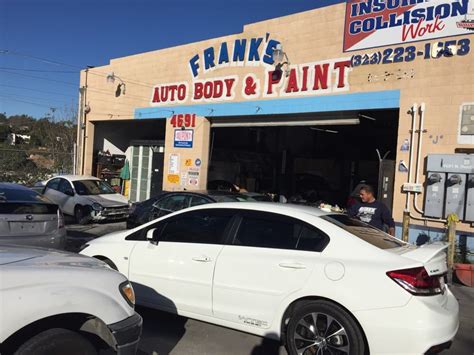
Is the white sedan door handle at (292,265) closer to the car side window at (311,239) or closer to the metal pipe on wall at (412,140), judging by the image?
the car side window at (311,239)

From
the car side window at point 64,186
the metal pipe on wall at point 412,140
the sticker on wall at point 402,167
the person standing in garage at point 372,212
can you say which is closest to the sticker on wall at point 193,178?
the car side window at point 64,186

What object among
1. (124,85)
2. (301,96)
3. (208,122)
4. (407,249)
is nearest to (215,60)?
(208,122)

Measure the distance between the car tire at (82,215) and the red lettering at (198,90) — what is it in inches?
200

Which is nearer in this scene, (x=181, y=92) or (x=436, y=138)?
(x=436, y=138)

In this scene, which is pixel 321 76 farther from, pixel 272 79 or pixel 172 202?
pixel 172 202

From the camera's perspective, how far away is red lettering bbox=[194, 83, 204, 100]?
15.3 meters

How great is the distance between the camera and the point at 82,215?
13.7 metres

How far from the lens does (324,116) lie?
1241 cm

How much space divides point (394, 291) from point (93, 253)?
362 centimetres

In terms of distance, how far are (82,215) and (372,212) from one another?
30.5 ft

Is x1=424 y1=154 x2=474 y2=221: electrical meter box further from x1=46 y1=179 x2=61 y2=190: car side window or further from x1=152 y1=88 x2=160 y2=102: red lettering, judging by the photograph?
x1=46 y1=179 x2=61 y2=190: car side window

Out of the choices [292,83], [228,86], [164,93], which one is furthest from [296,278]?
[164,93]

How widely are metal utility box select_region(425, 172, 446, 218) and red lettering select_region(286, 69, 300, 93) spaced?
4435 mm

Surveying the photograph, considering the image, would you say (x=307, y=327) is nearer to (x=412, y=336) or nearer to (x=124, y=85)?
(x=412, y=336)
